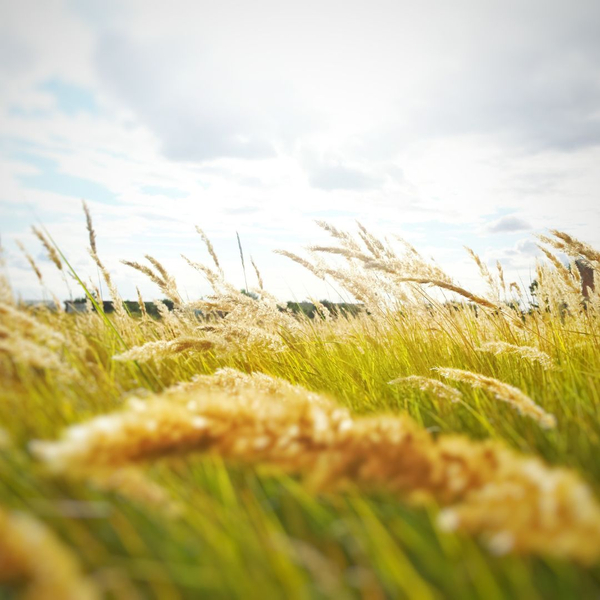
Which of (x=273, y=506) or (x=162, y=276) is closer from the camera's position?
(x=273, y=506)

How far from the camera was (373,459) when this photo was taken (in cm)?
66

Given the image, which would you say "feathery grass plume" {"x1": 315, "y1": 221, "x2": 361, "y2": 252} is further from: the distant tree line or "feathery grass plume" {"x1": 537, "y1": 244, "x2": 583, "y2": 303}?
"feathery grass plume" {"x1": 537, "y1": 244, "x2": 583, "y2": 303}

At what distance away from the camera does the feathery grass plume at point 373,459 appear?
1.68 feet

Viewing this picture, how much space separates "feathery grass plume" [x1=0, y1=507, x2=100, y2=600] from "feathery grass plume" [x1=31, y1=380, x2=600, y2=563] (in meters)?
0.11

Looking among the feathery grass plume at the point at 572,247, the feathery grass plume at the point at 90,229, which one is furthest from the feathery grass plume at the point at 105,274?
the feathery grass plume at the point at 572,247

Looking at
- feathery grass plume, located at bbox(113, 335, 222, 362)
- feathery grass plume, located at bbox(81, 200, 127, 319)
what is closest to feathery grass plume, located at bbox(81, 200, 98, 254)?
feathery grass plume, located at bbox(81, 200, 127, 319)

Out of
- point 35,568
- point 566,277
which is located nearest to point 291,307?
point 566,277

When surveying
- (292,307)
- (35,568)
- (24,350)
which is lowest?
(292,307)

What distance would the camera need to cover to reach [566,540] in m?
0.48

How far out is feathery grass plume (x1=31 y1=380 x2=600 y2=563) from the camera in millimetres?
512

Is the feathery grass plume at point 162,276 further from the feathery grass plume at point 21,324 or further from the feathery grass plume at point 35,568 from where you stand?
the feathery grass plume at point 35,568

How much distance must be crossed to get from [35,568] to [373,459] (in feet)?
1.42

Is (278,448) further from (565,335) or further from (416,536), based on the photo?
(565,335)

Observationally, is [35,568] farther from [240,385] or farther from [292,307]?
[292,307]
